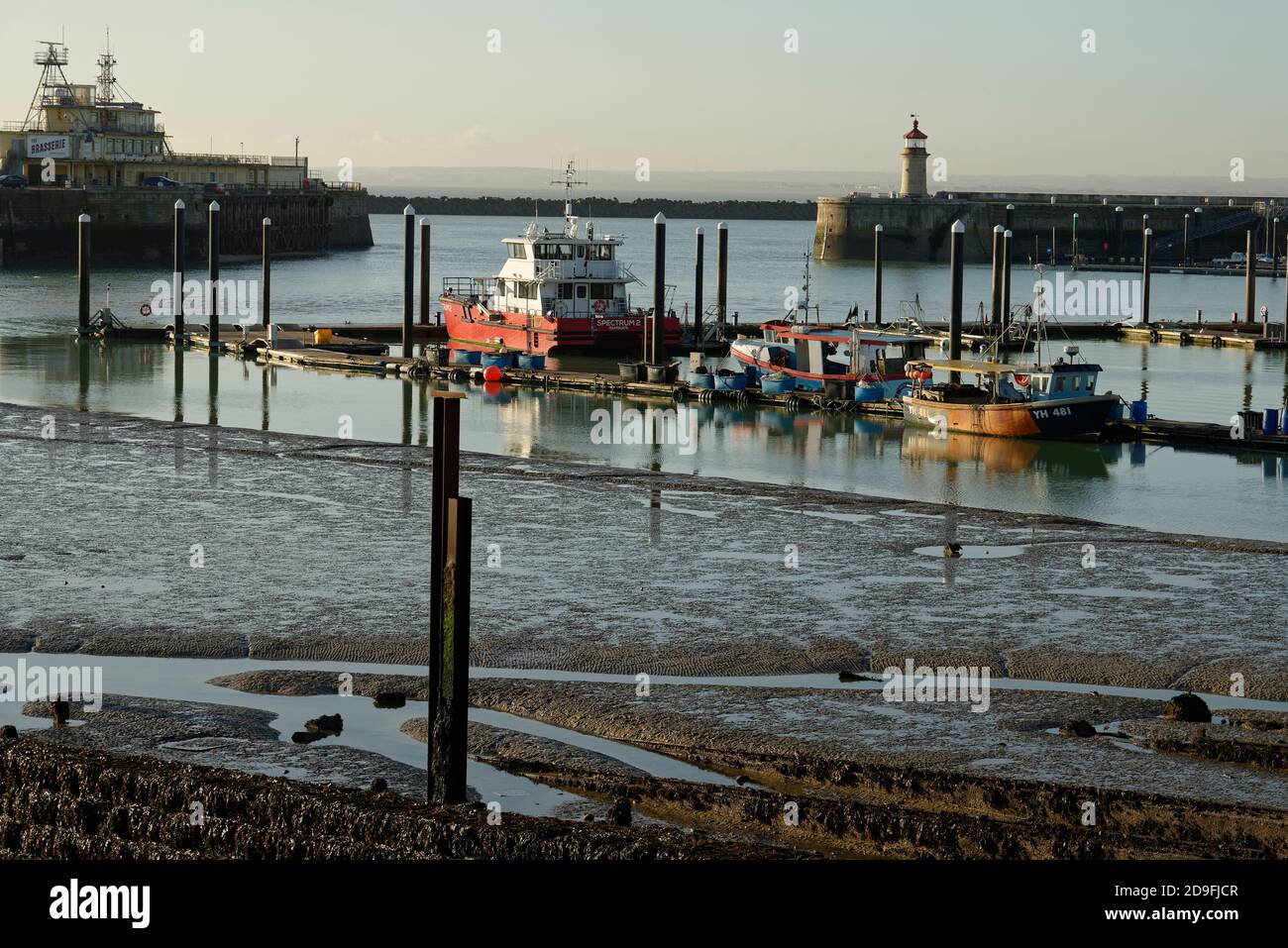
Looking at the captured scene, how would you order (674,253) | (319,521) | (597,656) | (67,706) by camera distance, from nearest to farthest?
(67,706) < (597,656) < (319,521) < (674,253)

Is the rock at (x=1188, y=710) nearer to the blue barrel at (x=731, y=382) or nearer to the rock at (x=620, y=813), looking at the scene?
the rock at (x=620, y=813)

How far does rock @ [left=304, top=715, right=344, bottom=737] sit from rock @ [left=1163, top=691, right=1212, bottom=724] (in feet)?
21.2

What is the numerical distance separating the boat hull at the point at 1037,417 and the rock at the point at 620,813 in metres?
22.3

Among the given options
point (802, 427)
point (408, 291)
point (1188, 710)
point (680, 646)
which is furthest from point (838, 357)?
point (1188, 710)

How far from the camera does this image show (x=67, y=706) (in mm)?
13719

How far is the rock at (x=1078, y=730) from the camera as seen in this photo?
1356 cm

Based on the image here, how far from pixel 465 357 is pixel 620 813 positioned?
1284 inches

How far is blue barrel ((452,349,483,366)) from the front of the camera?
4306 cm

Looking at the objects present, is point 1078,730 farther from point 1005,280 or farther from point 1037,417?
point 1005,280

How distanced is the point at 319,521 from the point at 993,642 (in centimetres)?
Answer: 922

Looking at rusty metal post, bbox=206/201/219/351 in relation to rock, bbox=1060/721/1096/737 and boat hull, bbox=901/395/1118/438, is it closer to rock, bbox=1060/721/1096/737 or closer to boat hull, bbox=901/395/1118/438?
boat hull, bbox=901/395/1118/438

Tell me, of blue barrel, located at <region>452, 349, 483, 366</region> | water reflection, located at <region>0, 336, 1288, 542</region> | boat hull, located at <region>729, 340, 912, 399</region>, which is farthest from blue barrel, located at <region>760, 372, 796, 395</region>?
blue barrel, located at <region>452, 349, 483, 366</region>
